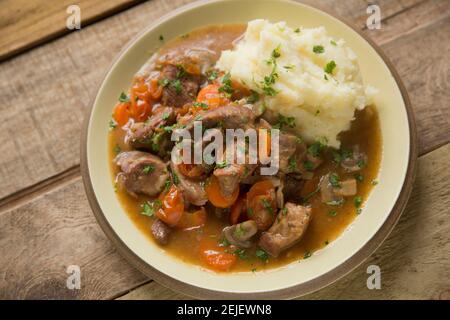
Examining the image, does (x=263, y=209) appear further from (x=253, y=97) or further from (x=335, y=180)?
(x=253, y=97)

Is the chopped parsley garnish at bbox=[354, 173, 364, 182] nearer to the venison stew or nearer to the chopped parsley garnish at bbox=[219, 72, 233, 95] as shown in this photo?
the venison stew

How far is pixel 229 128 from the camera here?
505 centimetres

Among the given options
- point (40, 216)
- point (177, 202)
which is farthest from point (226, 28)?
point (40, 216)

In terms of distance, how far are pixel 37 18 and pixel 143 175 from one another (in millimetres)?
2571

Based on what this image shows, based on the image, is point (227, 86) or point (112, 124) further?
point (112, 124)

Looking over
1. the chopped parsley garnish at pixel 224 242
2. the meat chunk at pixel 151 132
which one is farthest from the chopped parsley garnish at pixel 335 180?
the meat chunk at pixel 151 132

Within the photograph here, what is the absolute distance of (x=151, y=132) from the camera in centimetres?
529

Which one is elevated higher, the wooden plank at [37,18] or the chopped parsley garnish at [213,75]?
the chopped parsley garnish at [213,75]

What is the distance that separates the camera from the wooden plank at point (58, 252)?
534cm

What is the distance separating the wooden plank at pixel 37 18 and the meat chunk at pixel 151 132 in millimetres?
1700

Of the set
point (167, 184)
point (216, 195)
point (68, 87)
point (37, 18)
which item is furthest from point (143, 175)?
point (37, 18)

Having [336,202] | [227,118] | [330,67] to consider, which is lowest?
[336,202]

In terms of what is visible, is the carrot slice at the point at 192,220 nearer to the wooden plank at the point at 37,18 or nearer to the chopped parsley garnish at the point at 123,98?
the chopped parsley garnish at the point at 123,98

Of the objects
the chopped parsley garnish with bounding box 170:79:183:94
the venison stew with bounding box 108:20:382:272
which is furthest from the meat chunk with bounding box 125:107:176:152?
the chopped parsley garnish with bounding box 170:79:183:94
